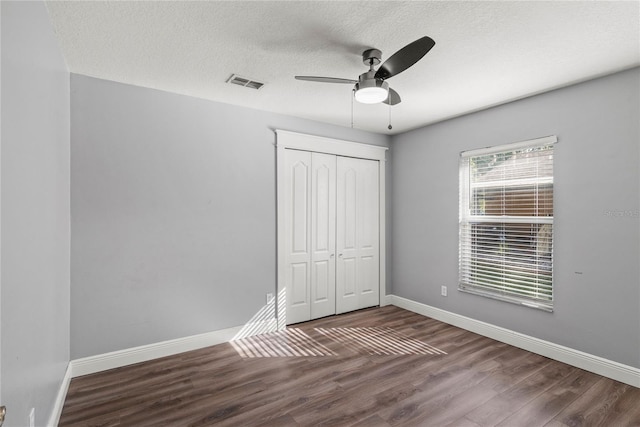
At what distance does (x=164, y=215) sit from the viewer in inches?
123

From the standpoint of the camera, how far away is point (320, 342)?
3.49 metres

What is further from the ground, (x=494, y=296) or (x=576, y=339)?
(x=494, y=296)

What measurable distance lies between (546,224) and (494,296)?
957 millimetres

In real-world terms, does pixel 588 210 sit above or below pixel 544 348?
above

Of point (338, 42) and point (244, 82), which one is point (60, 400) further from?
point (338, 42)

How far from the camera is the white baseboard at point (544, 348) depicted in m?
2.66

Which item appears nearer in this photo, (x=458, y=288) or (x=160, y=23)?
(x=160, y=23)

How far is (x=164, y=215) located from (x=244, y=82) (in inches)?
58.1

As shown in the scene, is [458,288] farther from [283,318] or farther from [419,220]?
[283,318]

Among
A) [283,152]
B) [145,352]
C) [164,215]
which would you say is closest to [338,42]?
[283,152]

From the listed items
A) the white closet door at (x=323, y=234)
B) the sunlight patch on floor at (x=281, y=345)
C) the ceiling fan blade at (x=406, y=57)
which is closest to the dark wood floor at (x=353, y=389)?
the sunlight patch on floor at (x=281, y=345)

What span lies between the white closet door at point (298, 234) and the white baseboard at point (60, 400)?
2119mm

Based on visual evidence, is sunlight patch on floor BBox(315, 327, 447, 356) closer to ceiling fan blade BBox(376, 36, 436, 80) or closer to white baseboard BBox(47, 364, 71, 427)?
white baseboard BBox(47, 364, 71, 427)

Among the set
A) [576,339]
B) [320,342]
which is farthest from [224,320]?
[576,339]
